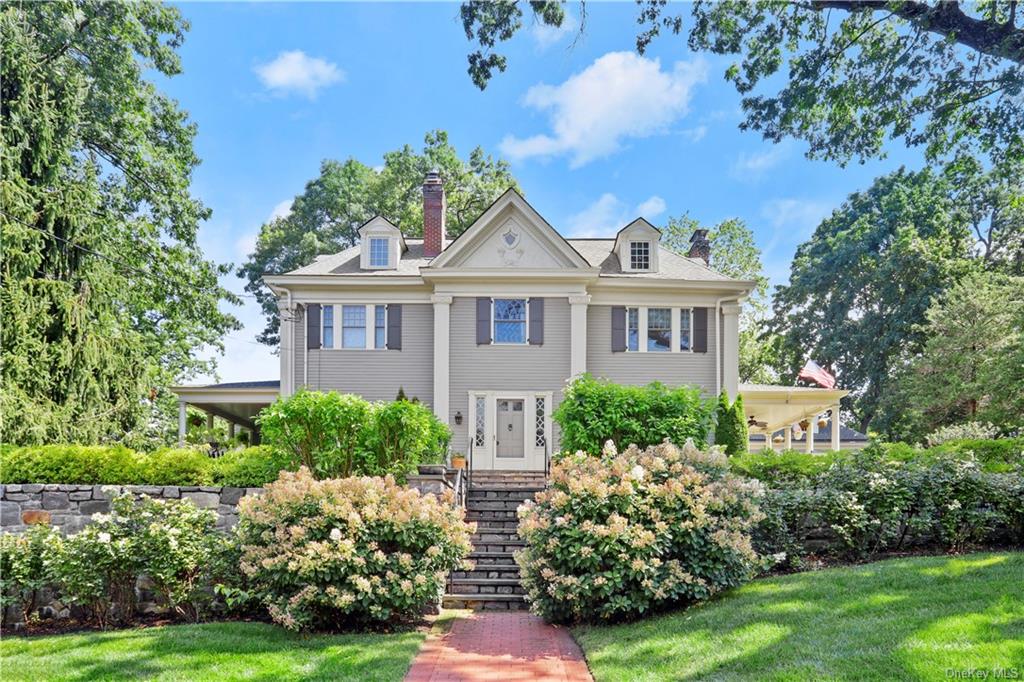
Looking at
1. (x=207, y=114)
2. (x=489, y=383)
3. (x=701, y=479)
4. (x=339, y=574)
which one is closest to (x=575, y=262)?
(x=489, y=383)

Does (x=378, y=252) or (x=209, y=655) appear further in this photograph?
(x=378, y=252)

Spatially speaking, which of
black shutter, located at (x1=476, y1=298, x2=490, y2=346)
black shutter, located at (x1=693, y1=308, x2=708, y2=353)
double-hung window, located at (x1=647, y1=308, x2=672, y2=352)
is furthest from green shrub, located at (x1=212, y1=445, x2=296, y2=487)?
black shutter, located at (x1=693, y1=308, x2=708, y2=353)

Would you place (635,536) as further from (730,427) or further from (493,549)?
(730,427)

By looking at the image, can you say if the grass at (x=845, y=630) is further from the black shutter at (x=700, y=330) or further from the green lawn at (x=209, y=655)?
the black shutter at (x=700, y=330)

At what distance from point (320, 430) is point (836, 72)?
29.4ft

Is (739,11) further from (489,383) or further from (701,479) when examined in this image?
(489,383)

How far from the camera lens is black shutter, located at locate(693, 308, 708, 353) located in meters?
16.1

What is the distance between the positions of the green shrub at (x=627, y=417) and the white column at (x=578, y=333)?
3338 mm

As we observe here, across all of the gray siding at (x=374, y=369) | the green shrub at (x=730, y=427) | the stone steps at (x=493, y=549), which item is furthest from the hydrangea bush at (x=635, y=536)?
the gray siding at (x=374, y=369)

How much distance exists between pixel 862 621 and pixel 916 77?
23.7ft

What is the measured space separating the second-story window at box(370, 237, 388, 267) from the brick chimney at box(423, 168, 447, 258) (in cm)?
136

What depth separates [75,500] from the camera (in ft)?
31.0

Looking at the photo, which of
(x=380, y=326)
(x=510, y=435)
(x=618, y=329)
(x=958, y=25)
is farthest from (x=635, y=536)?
(x=380, y=326)

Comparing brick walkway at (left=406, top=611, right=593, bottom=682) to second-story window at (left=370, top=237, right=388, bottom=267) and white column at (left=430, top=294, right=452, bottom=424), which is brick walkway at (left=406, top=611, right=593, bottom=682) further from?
second-story window at (left=370, top=237, right=388, bottom=267)
